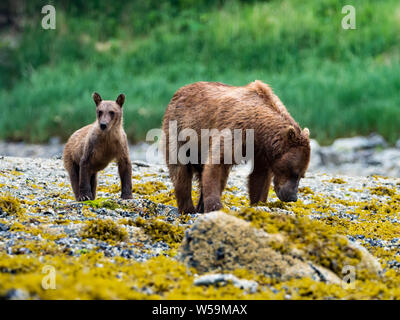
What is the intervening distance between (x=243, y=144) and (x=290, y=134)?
73 cm

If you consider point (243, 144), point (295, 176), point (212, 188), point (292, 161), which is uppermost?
point (243, 144)

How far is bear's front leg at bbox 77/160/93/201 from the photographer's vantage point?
9227 millimetres

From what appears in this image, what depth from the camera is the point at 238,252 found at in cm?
597

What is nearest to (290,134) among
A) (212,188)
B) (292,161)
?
(292,161)

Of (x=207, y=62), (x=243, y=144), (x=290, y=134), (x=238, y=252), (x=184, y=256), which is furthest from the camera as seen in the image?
(x=207, y=62)

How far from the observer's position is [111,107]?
30.5 feet

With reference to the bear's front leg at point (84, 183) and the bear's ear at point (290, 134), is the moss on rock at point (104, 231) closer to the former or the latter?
the bear's front leg at point (84, 183)

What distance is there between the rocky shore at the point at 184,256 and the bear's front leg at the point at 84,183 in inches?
28.5

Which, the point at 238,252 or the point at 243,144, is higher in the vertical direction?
the point at 243,144

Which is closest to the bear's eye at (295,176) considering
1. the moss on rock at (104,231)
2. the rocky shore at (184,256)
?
the rocky shore at (184,256)

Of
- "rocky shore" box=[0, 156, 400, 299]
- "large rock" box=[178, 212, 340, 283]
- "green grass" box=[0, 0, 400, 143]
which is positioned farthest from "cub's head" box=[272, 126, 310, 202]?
"green grass" box=[0, 0, 400, 143]

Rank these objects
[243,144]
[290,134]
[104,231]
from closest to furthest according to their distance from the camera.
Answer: [104,231], [290,134], [243,144]

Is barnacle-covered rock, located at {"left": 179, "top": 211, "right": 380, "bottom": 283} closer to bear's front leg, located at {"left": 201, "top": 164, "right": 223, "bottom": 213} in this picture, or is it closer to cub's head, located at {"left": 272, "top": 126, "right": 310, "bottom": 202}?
cub's head, located at {"left": 272, "top": 126, "right": 310, "bottom": 202}

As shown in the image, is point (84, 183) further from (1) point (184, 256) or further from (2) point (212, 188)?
(1) point (184, 256)
